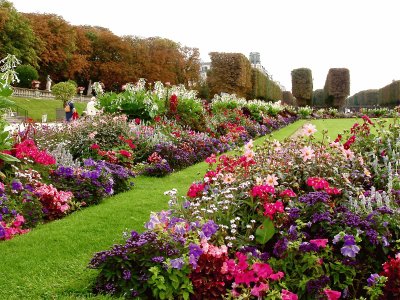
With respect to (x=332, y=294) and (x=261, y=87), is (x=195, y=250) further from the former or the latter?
(x=261, y=87)

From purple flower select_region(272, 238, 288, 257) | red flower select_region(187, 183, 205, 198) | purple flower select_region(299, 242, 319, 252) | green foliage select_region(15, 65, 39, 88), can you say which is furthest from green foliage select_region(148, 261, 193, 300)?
green foliage select_region(15, 65, 39, 88)

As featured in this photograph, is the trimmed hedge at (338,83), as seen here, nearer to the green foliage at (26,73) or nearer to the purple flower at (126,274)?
the green foliage at (26,73)

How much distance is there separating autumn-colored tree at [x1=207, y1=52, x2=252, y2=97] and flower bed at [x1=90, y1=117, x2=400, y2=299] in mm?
35699

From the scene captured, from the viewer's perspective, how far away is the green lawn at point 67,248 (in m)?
3.87

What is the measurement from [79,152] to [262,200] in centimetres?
584

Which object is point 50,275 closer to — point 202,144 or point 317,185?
Answer: point 317,185

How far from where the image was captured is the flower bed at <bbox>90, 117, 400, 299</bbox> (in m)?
3.53

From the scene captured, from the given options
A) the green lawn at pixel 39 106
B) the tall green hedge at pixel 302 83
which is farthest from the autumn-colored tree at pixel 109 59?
the tall green hedge at pixel 302 83

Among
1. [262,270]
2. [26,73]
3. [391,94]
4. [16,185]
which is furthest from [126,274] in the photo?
[391,94]

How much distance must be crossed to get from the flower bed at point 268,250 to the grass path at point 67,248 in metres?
0.33

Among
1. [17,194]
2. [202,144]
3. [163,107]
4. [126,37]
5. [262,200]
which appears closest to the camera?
[262,200]

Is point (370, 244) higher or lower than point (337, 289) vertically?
higher

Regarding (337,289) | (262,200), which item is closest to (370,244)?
(337,289)

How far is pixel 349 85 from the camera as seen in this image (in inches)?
1970
